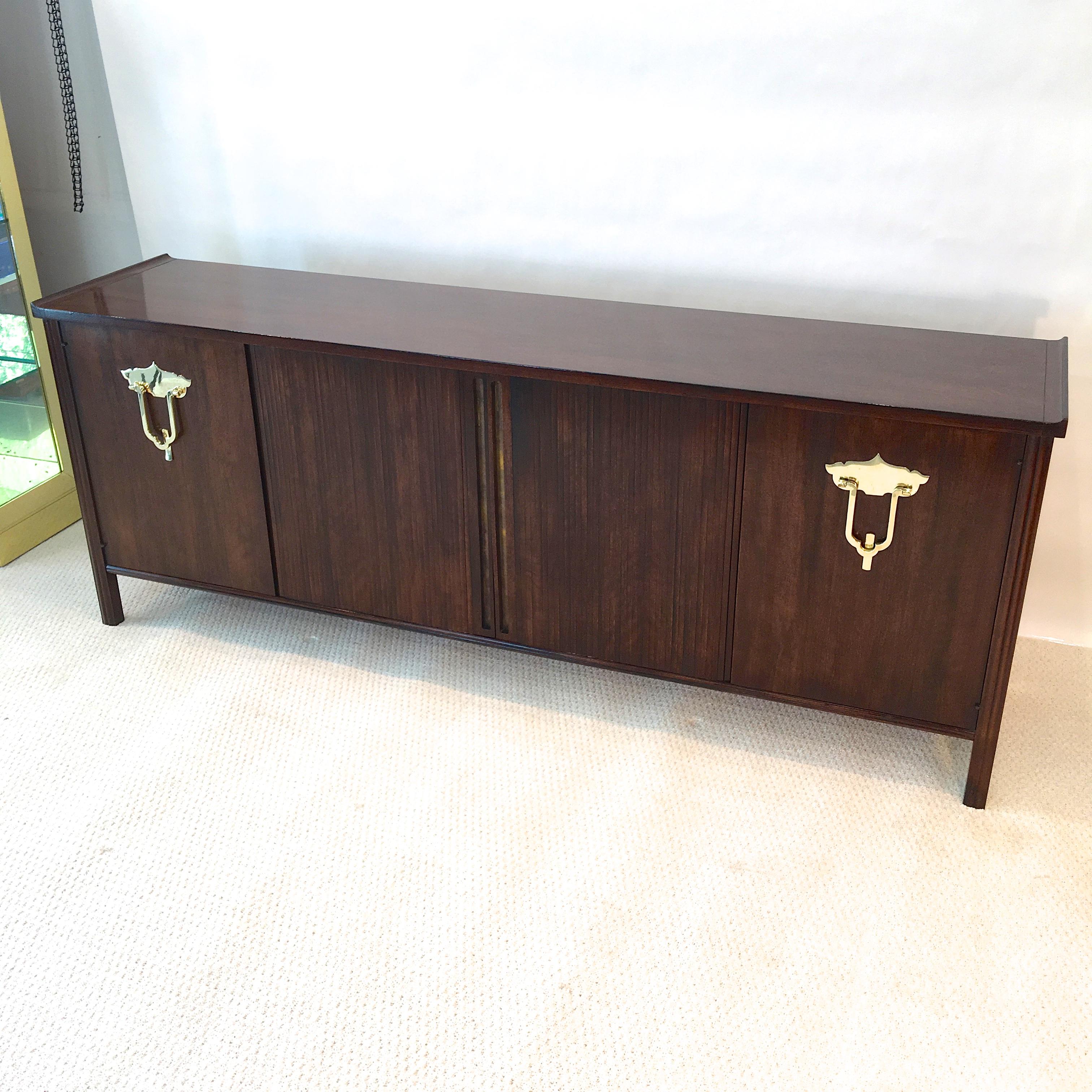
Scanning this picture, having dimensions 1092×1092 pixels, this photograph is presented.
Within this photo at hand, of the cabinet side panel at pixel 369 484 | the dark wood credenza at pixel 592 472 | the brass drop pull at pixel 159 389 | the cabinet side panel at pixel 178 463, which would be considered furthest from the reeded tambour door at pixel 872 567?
the brass drop pull at pixel 159 389

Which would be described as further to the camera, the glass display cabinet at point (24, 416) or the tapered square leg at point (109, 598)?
the glass display cabinet at point (24, 416)

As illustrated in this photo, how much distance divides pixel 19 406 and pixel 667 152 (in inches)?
63.0

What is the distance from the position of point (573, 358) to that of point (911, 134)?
0.72 metres

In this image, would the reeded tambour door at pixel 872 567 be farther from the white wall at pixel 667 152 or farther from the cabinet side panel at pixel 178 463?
the cabinet side panel at pixel 178 463

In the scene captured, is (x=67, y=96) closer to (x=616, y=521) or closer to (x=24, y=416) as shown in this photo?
(x=24, y=416)

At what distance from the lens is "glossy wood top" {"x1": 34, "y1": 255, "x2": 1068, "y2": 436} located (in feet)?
5.18

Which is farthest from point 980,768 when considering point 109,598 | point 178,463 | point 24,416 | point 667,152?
point 24,416

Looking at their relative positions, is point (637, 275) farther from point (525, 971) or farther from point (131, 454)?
point (525, 971)

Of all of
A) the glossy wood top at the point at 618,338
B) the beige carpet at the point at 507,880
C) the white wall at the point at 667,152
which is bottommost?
the beige carpet at the point at 507,880

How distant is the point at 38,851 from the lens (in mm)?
1684

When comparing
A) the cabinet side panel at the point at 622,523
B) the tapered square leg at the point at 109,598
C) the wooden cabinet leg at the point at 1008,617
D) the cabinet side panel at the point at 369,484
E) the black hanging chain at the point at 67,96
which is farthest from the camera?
the black hanging chain at the point at 67,96

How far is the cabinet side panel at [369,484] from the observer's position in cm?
181

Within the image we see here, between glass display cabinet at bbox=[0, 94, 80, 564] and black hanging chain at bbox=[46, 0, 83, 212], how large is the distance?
13 centimetres

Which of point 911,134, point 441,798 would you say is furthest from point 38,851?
point 911,134
